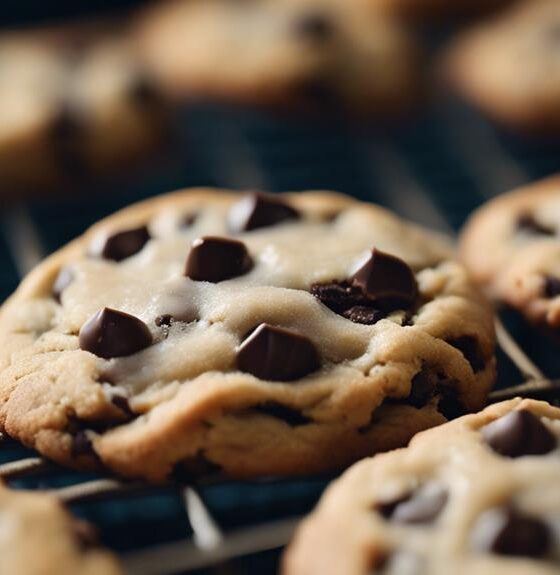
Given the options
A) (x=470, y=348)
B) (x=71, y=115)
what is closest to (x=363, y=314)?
(x=470, y=348)

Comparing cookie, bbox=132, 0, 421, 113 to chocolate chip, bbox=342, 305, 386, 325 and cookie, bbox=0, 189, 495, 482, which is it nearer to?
cookie, bbox=0, 189, 495, 482

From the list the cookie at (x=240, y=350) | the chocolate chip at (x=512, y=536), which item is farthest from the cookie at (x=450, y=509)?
the cookie at (x=240, y=350)

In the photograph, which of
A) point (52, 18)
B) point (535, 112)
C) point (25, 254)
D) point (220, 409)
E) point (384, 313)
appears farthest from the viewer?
point (52, 18)

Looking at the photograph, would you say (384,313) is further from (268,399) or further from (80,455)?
(80,455)

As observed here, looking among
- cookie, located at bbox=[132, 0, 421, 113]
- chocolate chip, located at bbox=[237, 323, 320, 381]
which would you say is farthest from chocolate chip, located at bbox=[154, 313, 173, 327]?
cookie, located at bbox=[132, 0, 421, 113]

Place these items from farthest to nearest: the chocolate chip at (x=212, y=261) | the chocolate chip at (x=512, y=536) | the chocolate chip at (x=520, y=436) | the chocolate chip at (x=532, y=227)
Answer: the chocolate chip at (x=532, y=227) → the chocolate chip at (x=212, y=261) → the chocolate chip at (x=520, y=436) → the chocolate chip at (x=512, y=536)

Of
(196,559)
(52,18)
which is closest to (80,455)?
(196,559)

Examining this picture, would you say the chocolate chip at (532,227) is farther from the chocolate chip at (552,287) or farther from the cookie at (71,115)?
the cookie at (71,115)

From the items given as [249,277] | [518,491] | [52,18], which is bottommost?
[518,491]
